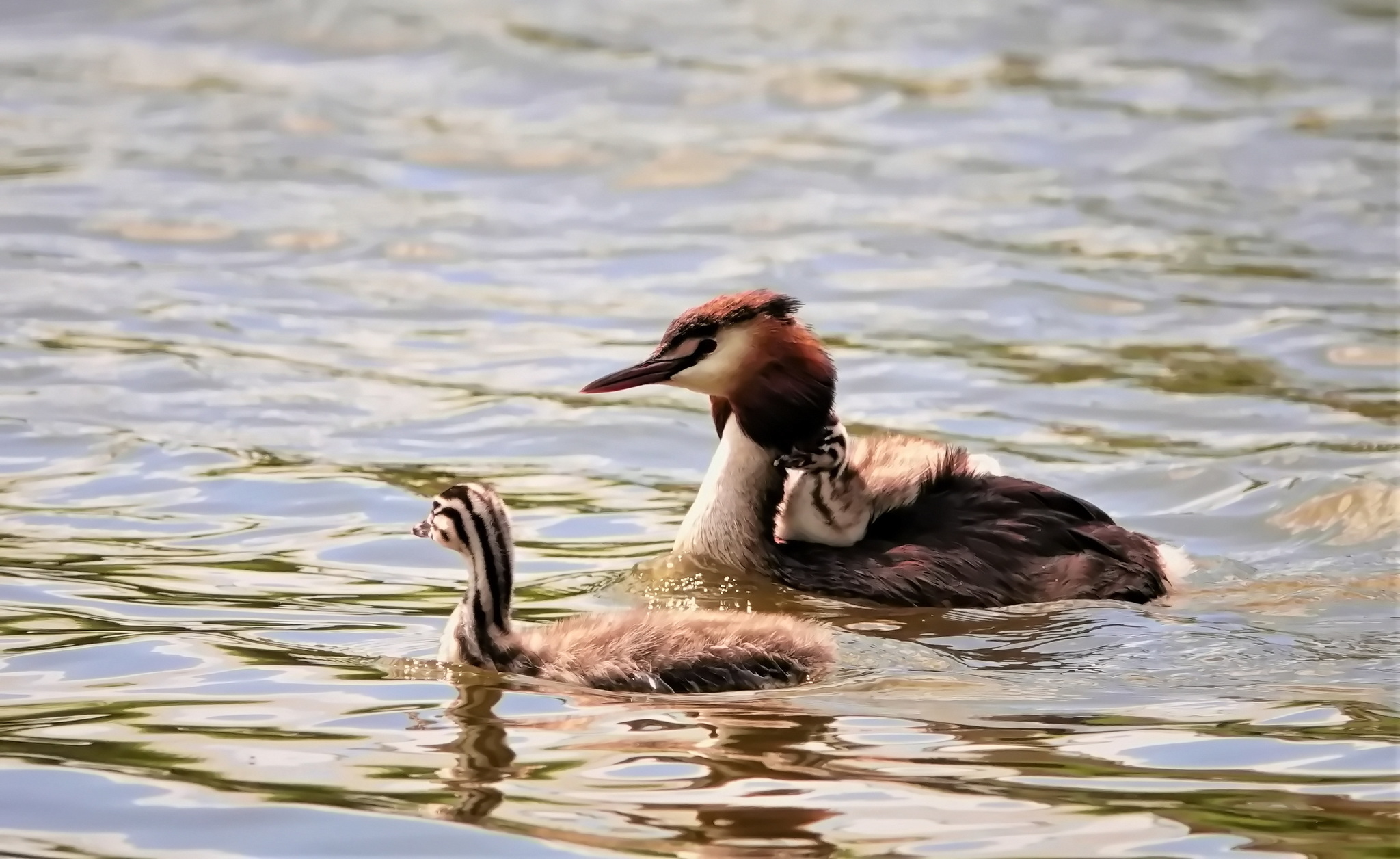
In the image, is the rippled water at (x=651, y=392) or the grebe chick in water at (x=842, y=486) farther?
the grebe chick in water at (x=842, y=486)

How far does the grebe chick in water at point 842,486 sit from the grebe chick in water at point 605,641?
53.7 inches

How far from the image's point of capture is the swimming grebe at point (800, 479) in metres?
8.23

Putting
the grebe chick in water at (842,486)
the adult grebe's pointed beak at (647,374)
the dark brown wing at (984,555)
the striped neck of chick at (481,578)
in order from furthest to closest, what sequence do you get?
the adult grebe's pointed beak at (647,374)
the grebe chick in water at (842,486)
the dark brown wing at (984,555)
the striped neck of chick at (481,578)

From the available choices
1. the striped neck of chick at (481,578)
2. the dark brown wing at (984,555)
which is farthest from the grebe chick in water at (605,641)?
the dark brown wing at (984,555)

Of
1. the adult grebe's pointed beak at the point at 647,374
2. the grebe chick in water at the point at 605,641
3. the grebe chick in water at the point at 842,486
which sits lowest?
the grebe chick in water at the point at 605,641

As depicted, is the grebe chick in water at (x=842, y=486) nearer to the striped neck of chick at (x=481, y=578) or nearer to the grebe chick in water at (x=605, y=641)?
the grebe chick in water at (x=605, y=641)

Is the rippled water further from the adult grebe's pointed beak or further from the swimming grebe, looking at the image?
the adult grebe's pointed beak

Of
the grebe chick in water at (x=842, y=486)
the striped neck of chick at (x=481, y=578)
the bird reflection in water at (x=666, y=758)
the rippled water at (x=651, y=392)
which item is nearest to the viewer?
the bird reflection in water at (x=666, y=758)

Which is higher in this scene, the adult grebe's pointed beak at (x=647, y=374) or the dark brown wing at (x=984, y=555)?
the adult grebe's pointed beak at (x=647, y=374)

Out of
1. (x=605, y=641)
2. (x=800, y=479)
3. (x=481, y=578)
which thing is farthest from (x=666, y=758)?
(x=800, y=479)

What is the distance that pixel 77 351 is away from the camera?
12383 mm

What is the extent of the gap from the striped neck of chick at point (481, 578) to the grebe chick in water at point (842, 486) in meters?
1.69

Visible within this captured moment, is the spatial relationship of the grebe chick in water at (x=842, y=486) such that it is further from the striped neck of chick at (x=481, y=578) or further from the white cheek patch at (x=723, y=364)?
the striped neck of chick at (x=481, y=578)

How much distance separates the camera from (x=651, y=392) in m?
12.4
